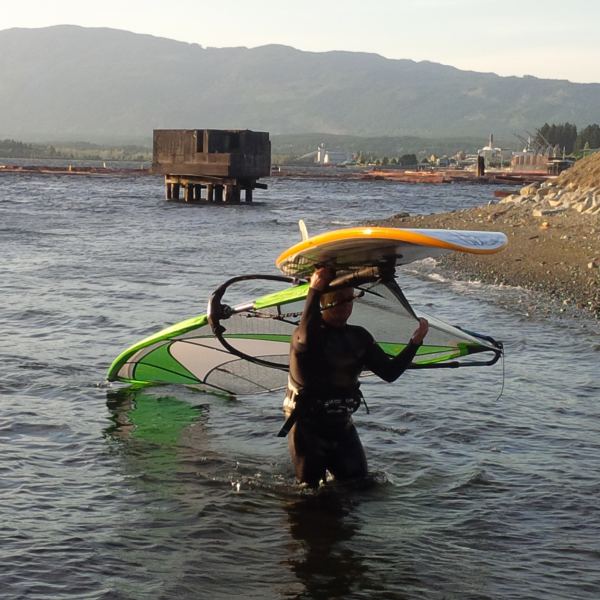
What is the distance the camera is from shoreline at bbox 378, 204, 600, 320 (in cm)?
1711

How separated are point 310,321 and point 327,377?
50cm

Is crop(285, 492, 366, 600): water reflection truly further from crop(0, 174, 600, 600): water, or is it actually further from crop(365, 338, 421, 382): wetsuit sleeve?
crop(365, 338, 421, 382): wetsuit sleeve

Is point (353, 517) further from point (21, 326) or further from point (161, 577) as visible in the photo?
point (21, 326)

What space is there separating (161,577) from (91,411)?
4.28 meters

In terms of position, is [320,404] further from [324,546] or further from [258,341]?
[258,341]

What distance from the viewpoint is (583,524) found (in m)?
7.81

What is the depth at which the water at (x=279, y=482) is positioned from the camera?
22.6ft

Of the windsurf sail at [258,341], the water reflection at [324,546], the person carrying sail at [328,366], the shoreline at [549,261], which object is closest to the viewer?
the water reflection at [324,546]

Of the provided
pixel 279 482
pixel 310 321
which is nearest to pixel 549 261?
pixel 279 482

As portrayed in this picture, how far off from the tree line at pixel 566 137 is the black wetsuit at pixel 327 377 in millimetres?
110873

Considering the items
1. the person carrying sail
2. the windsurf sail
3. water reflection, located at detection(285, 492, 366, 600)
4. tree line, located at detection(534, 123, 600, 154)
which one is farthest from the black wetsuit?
tree line, located at detection(534, 123, 600, 154)

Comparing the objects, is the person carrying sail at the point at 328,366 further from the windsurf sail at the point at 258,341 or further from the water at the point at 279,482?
the water at the point at 279,482

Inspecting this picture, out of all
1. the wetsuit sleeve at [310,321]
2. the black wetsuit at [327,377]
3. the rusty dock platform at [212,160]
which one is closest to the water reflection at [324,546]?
the black wetsuit at [327,377]

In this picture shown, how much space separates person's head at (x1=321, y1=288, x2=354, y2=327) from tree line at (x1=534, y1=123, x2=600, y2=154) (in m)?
111
